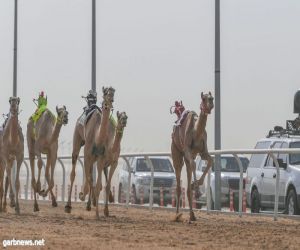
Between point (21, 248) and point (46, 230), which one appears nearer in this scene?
point (21, 248)

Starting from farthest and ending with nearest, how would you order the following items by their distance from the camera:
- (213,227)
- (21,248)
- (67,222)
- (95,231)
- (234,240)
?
(67,222) < (213,227) < (95,231) < (234,240) < (21,248)

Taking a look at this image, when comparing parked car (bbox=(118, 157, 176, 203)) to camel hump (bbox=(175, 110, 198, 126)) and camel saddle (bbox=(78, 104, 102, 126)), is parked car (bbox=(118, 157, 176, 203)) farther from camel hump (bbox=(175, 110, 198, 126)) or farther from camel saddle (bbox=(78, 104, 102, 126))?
camel hump (bbox=(175, 110, 198, 126))

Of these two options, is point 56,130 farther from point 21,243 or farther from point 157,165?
point 21,243

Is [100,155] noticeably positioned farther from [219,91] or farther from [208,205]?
[219,91]

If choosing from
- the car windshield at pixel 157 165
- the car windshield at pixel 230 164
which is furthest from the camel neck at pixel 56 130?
the car windshield at pixel 157 165

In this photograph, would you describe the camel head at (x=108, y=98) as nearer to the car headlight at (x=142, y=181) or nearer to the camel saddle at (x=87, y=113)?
the camel saddle at (x=87, y=113)

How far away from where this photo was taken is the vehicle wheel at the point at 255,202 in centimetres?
2703

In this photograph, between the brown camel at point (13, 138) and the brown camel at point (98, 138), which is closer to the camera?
the brown camel at point (98, 138)

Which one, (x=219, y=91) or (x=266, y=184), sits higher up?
(x=219, y=91)

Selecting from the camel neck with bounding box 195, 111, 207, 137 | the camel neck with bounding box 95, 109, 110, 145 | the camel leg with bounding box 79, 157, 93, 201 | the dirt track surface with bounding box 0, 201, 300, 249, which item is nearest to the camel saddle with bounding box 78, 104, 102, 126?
the camel leg with bounding box 79, 157, 93, 201

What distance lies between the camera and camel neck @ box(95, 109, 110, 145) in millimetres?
22219

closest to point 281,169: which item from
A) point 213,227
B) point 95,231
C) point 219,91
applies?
point 219,91

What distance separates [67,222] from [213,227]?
2.79 m

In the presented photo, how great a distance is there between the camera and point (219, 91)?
92.7 ft
